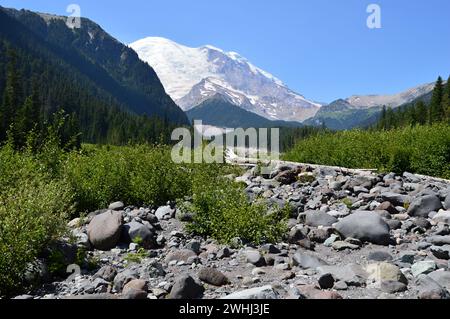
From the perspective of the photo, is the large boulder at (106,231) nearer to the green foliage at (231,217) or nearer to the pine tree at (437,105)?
the green foliage at (231,217)

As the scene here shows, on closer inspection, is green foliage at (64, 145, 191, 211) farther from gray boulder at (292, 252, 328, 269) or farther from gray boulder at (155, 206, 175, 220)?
gray boulder at (292, 252, 328, 269)

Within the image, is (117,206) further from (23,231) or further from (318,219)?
(318,219)

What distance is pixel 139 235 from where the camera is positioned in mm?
8633

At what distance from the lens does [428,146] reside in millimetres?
16516

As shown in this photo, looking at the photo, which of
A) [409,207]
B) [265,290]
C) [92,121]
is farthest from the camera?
[92,121]

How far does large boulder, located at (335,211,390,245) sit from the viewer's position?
26.8 ft

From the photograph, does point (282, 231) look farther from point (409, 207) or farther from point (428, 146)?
point (428, 146)

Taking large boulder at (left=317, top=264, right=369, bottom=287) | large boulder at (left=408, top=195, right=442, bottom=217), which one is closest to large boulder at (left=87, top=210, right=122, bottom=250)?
large boulder at (left=317, top=264, right=369, bottom=287)

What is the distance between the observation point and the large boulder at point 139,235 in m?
8.53

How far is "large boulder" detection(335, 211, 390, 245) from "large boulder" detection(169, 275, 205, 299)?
3.84 meters

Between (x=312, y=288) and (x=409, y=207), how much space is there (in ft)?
18.5

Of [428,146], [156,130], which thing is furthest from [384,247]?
[156,130]

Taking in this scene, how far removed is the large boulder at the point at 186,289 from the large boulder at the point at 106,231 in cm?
305

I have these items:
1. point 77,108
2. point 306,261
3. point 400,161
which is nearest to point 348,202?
point 306,261
